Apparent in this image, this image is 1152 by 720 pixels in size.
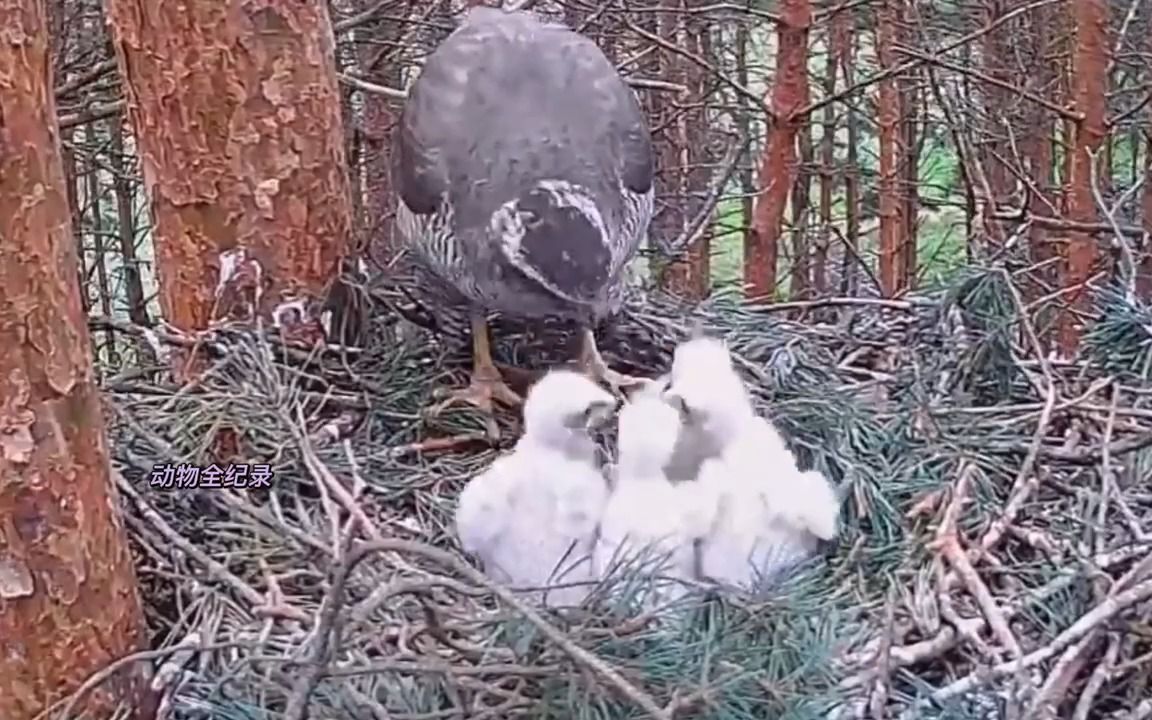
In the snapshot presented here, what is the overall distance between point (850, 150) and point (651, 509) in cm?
488

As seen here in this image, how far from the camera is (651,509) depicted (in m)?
2.02

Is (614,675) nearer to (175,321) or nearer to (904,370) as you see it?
(904,370)

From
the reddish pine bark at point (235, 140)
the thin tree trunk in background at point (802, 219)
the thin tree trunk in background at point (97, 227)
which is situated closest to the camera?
the reddish pine bark at point (235, 140)

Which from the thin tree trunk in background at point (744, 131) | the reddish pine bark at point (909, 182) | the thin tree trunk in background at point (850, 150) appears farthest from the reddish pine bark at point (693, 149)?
the reddish pine bark at point (909, 182)

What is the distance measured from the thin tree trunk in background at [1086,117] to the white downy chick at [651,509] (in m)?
2.26

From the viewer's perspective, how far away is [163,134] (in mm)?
2727

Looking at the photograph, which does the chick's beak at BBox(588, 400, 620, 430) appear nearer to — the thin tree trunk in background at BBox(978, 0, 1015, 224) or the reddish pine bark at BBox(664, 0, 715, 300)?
the thin tree trunk in background at BBox(978, 0, 1015, 224)

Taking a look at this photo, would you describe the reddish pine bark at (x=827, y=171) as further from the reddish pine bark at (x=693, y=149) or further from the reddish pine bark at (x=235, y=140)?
the reddish pine bark at (x=235, y=140)

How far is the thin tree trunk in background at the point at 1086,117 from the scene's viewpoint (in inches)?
164

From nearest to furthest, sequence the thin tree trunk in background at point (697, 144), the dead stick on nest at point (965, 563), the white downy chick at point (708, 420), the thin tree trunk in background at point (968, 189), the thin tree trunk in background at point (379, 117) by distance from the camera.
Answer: the dead stick on nest at point (965, 563), the white downy chick at point (708, 420), the thin tree trunk in background at point (968, 189), the thin tree trunk in background at point (379, 117), the thin tree trunk in background at point (697, 144)

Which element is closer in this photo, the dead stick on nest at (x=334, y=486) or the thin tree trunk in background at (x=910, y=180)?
the dead stick on nest at (x=334, y=486)

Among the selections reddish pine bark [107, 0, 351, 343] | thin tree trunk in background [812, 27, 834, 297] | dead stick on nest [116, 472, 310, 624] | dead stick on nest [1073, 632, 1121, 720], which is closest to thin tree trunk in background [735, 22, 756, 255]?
thin tree trunk in background [812, 27, 834, 297]

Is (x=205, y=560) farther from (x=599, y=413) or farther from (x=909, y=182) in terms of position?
(x=909, y=182)

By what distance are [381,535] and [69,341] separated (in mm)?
616
